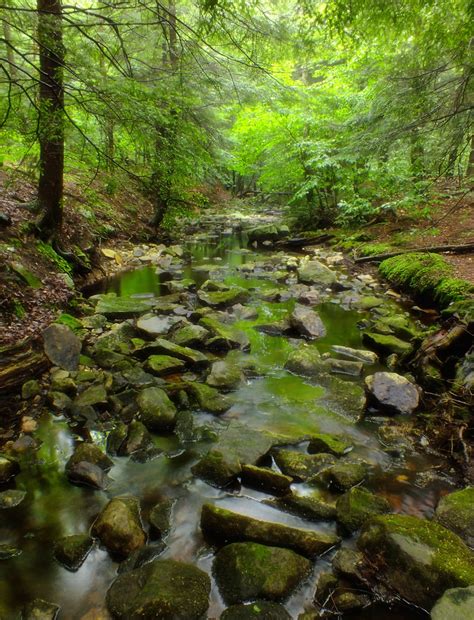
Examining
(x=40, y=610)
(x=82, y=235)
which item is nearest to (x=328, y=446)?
(x=40, y=610)

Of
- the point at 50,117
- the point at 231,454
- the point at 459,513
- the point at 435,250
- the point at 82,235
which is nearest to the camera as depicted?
the point at 459,513

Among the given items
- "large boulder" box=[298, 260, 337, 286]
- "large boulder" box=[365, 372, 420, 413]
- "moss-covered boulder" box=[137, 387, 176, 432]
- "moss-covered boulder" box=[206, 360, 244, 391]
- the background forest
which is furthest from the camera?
"large boulder" box=[298, 260, 337, 286]

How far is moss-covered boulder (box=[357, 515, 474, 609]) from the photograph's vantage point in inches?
90.5

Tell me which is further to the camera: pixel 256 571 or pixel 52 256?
pixel 52 256

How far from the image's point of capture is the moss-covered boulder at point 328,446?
12.7 feet

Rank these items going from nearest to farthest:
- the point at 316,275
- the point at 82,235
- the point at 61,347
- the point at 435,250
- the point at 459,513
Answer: the point at 459,513
the point at 61,347
the point at 82,235
the point at 435,250
the point at 316,275

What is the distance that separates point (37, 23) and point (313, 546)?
515 centimetres

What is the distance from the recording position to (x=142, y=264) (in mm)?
11578

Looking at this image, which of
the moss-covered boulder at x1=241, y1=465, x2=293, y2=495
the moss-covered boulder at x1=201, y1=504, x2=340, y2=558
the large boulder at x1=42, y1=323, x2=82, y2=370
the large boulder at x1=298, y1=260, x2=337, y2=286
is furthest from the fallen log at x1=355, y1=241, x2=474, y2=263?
the large boulder at x1=42, y1=323, x2=82, y2=370

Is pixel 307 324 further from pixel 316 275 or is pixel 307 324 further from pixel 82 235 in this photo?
pixel 82 235

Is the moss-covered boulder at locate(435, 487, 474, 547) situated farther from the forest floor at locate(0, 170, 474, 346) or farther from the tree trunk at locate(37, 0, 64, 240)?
the forest floor at locate(0, 170, 474, 346)

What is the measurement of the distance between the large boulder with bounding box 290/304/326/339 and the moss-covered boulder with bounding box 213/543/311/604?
4623 millimetres

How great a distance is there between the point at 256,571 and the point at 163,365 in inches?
127

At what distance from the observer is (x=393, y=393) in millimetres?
4672
